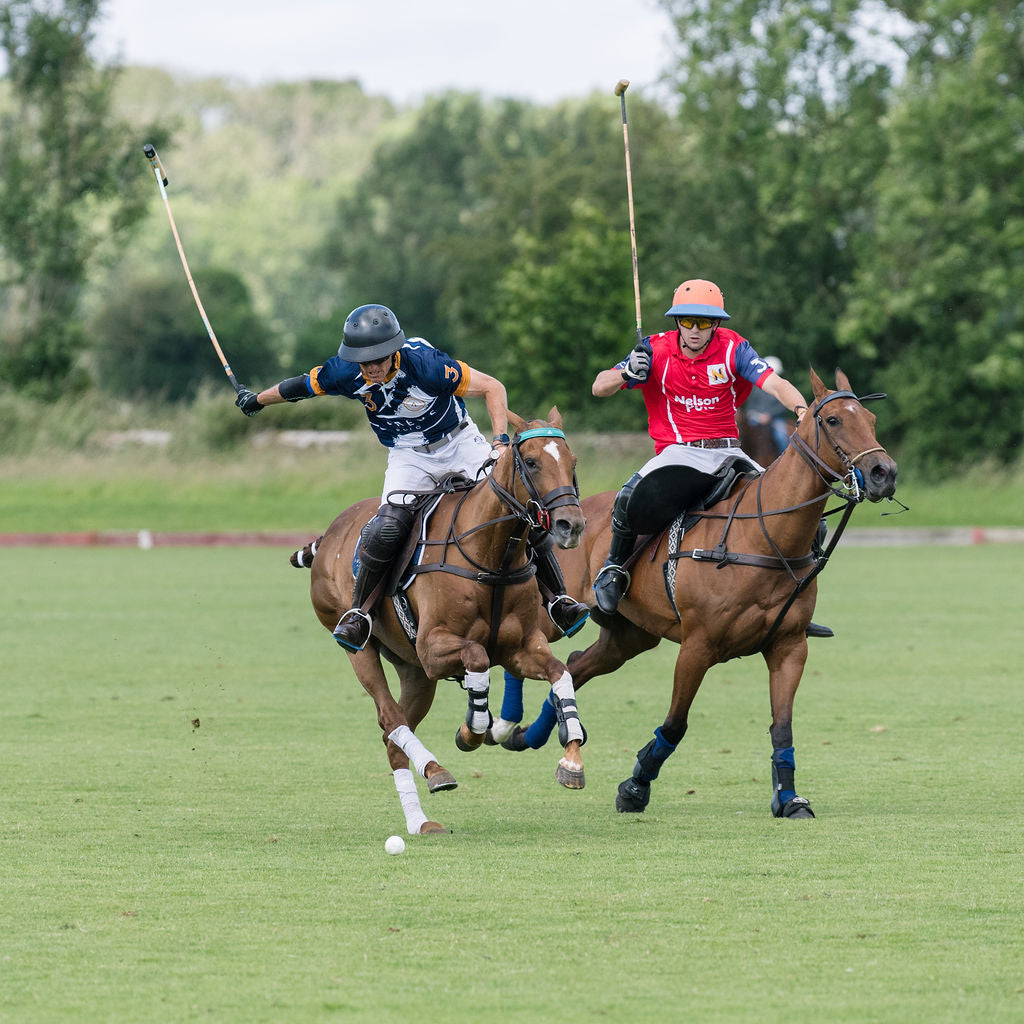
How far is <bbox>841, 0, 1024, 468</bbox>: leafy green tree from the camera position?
3488 centimetres

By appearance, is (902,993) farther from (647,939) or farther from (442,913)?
(442,913)

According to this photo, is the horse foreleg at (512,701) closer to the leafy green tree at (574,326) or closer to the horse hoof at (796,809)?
the horse hoof at (796,809)

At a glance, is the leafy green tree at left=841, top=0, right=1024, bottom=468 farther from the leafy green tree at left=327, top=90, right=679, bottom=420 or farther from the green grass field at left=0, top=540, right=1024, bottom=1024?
the green grass field at left=0, top=540, right=1024, bottom=1024

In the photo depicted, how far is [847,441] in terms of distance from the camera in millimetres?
7594

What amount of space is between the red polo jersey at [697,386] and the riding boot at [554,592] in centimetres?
100

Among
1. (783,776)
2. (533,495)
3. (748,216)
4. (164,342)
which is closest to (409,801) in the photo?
(533,495)

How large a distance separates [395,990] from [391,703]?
3.00 m

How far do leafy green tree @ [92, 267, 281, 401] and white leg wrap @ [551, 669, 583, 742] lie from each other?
52.8 m

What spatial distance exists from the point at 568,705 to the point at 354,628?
3.67ft

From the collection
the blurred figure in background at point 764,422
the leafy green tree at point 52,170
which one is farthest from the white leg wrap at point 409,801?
the leafy green tree at point 52,170

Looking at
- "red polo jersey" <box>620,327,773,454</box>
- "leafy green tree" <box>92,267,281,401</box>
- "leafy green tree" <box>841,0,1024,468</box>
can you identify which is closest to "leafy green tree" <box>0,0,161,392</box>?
"leafy green tree" <box>841,0,1024,468</box>

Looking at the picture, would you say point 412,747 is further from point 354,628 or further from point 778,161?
point 778,161

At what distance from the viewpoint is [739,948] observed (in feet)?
17.2

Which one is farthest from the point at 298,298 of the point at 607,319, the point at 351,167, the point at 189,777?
the point at 189,777
